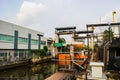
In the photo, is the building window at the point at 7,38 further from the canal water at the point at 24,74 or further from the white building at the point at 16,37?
the canal water at the point at 24,74

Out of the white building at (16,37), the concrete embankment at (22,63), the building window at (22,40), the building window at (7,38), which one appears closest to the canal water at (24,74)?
the concrete embankment at (22,63)

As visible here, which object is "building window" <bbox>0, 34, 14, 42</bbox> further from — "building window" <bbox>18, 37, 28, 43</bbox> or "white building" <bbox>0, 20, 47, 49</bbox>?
"building window" <bbox>18, 37, 28, 43</bbox>

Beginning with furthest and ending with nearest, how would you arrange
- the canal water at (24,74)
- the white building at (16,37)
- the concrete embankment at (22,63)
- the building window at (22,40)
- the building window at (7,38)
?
the building window at (22,40)
the white building at (16,37)
the building window at (7,38)
the concrete embankment at (22,63)
the canal water at (24,74)

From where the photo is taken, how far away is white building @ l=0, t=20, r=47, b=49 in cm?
3816

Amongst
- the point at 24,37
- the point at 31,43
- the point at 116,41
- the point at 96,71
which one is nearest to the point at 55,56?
the point at 31,43

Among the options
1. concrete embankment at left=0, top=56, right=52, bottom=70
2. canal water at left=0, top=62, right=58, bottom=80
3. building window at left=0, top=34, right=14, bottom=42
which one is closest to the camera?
canal water at left=0, top=62, right=58, bottom=80

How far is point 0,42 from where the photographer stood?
36.4 meters

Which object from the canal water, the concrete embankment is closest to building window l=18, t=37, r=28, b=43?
the concrete embankment

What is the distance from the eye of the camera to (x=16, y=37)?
44188 mm

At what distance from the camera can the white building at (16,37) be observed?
3816 cm

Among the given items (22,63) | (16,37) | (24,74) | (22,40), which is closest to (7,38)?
(16,37)

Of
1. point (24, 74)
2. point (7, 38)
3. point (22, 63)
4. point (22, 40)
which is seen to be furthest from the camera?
point (22, 40)

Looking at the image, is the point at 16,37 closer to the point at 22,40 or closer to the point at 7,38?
the point at 22,40

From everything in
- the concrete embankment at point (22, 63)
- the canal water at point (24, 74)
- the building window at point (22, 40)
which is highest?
the building window at point (22, 40)
